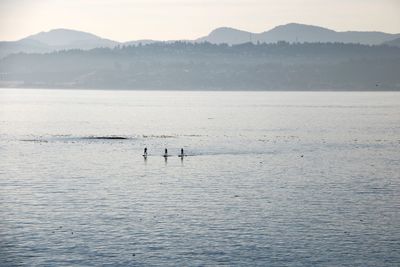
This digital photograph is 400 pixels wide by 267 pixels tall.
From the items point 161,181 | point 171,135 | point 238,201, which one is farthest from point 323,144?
point 238,201

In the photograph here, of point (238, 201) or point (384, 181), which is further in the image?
point (384, 181)

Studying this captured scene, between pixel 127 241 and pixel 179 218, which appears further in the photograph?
pixel 179 218

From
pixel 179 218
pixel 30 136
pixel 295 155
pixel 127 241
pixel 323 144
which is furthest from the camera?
pixel 30 136

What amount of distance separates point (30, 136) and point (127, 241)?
411 feet

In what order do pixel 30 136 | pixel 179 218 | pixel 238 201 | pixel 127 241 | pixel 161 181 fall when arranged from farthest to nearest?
pixel 30 136 < pixel 161 181 < pixel 238 201 < pixel 179 218 < pixel 127 241

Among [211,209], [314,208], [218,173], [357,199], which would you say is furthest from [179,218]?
[218,173]

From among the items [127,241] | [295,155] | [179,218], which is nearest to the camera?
[127,241]

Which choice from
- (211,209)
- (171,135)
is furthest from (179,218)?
(171,135)

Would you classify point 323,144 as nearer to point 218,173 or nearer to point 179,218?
point 218,173

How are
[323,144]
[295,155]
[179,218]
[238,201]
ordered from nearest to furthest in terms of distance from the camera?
[179,218], [238,201], [295,155], [323,144]

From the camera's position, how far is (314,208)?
3051 inches

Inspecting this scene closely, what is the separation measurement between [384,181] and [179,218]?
41.7 m

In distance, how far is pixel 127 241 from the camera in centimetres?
6172

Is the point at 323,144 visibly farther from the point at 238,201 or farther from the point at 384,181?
the point at 238,201
